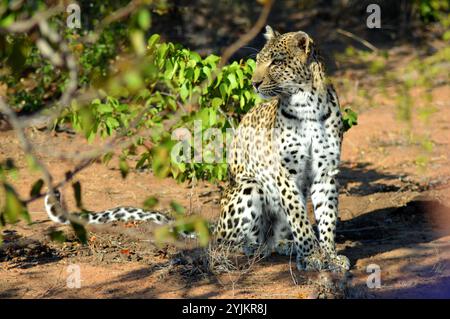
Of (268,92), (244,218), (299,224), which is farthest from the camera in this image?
(244,218)

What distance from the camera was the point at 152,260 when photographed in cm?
787

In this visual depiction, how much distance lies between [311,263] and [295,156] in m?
0.94

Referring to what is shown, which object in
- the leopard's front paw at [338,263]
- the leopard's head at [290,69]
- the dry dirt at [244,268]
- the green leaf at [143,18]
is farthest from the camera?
the leopard's head at [290,69]

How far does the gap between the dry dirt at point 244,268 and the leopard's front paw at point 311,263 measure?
3.6 inches

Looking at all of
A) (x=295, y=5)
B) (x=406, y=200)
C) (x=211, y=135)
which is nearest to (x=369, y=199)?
(x=406, y=200)

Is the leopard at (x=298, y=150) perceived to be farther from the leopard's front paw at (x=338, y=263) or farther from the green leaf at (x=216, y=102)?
the green leaf at (x=216, y=102)

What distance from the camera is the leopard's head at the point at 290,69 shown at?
7527 mm

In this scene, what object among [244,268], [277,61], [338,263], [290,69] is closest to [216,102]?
[277,61]

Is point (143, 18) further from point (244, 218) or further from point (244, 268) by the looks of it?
point (244, 218)

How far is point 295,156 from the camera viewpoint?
7578mm

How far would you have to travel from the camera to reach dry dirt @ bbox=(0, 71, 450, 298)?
7002mm

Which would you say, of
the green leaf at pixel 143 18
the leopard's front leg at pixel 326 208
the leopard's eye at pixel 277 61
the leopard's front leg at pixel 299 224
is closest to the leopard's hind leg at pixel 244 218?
the leopard's front leg at pixel 299 224

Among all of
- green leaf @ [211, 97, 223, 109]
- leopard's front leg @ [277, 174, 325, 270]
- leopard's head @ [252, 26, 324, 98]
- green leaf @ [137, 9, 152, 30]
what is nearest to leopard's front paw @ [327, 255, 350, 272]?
leopard's front leg @ [277, 174, 325, 270]

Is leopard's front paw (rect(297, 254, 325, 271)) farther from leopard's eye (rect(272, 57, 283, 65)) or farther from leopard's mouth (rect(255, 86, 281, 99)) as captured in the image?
leopard's eye (rect(272, 57, 283, 65))
